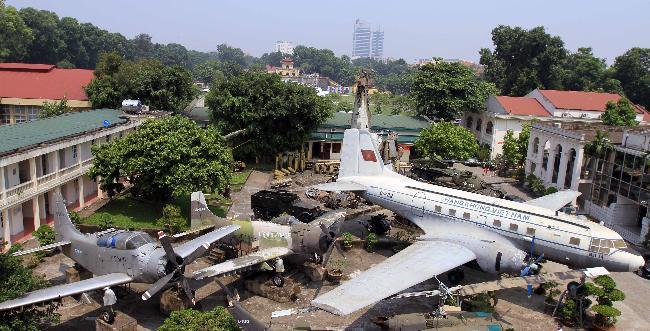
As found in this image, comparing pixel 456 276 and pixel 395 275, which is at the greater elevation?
pixel 395 275

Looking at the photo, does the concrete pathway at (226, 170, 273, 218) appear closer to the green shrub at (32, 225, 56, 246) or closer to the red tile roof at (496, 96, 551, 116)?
the green shrub at (32, 225, 56, 246)

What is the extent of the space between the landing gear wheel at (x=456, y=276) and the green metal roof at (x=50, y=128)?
86.6 ft

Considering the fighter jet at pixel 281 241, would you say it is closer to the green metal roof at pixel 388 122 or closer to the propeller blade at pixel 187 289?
the propeller blade at pixel 187 289

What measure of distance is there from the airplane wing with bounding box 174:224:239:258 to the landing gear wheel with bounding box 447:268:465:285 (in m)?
12.1

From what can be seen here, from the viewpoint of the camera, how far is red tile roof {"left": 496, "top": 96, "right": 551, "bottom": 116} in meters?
61.7

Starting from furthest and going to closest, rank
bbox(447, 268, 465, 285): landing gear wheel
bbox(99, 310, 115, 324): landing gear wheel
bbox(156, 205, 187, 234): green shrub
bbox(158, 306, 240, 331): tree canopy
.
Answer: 1. bbox(156, 205, 187, 234): green shrub
2. bbox(447, 268, 465, 285): landing gear wheel
3. bbox(99, 310, 115, 324): landing gear wheel
4. bbox(158, 306, 240, 331): tree canopy

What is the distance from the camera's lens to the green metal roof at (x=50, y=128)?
31.8 metres

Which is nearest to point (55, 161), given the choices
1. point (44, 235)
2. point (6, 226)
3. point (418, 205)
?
point (6, 226)

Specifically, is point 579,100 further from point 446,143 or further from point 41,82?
point 41,82

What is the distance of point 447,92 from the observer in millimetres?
63812

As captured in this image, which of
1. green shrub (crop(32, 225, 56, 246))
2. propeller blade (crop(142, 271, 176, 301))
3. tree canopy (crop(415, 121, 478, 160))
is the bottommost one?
green shrub (crop(32, 225, 56, 246))

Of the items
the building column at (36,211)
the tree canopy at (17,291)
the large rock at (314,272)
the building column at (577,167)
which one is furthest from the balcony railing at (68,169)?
the building column at (577,167)

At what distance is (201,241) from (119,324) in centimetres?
537

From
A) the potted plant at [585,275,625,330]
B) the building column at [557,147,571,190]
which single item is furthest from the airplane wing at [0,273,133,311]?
the building column at [557,147,571,190]
